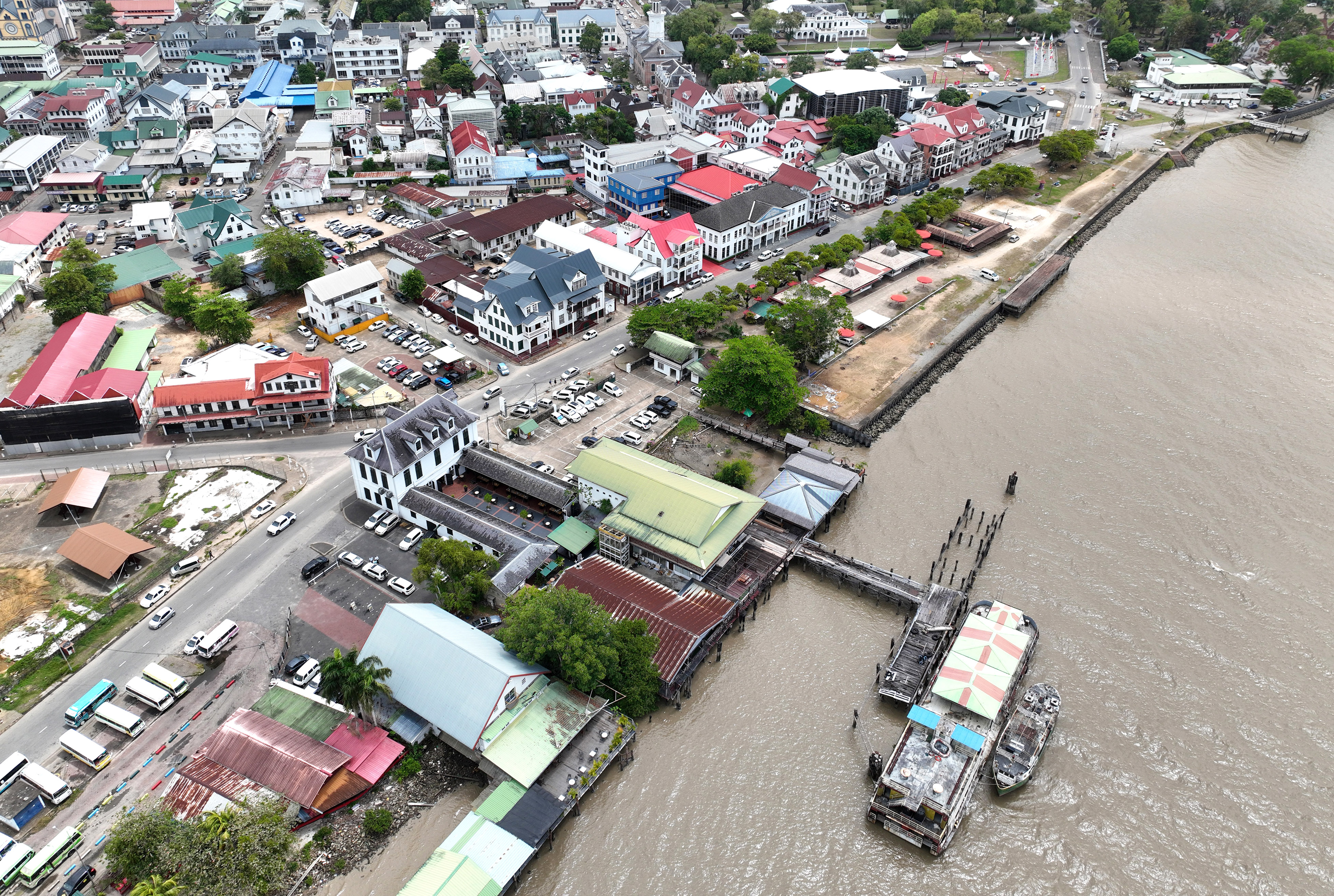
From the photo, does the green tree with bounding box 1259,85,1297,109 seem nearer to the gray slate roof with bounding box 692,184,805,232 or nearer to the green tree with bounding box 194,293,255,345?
the gray slate roof with bounding box 692,184,805,232

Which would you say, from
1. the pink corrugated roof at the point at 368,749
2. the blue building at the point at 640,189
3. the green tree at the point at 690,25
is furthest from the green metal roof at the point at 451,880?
the green tree at the point at 690,25

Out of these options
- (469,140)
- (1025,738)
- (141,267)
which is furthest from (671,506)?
(469,140)

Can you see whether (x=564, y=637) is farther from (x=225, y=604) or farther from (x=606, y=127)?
(x=606, y=127)

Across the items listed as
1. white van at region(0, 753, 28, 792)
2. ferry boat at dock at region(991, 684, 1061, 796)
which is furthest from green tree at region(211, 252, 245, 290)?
ferry boat at dock at region(991, 684, 1061, 796)

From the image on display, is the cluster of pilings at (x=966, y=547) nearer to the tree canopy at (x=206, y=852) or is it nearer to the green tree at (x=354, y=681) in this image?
the green tree at (x=354, y=681)

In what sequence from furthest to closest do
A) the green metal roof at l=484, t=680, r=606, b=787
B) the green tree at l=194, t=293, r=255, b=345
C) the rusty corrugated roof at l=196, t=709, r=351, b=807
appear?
the green tree at l=194, t=293, r=255, b=345 < the green metal roof at l=484, t=680, r=606, b=787 < the rusty corrugated roof at l=196, t=709, r=351, b=807

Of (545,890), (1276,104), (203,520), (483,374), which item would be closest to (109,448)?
(203,520)
